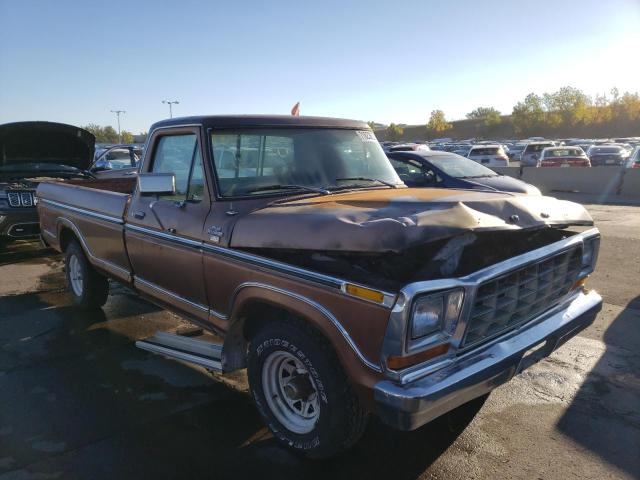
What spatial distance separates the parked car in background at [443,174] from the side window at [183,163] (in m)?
5.85

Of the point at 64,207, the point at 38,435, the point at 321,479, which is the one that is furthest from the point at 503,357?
the point at 64,207

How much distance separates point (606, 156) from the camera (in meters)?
26.1

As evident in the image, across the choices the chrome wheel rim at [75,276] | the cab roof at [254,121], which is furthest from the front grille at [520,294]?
the chrome wheel rim at [75,276]

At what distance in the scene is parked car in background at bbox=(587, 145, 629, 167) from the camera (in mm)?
25922

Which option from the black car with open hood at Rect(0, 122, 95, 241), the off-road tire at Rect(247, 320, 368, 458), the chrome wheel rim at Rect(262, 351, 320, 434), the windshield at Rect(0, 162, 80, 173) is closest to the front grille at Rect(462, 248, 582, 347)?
the off-road tire at Rect(247, 320, 368, 458)

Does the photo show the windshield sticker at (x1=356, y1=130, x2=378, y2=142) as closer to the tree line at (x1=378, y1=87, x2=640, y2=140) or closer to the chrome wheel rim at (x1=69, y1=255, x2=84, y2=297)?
the chrome wheel rim at (x1=69, y1=255, x2=84, y2=297)

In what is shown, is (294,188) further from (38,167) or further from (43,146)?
(38,167)

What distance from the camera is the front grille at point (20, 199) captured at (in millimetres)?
7814

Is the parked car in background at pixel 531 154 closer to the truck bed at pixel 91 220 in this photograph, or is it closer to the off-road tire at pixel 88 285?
the truck bed at pixel 91 220

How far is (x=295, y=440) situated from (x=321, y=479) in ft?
0.85

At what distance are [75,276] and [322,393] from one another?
4.33 metres

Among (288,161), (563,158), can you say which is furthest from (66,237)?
(563,158)

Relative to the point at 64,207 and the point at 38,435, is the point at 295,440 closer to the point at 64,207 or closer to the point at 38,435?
the point at 38,435

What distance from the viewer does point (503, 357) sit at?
2695mm
